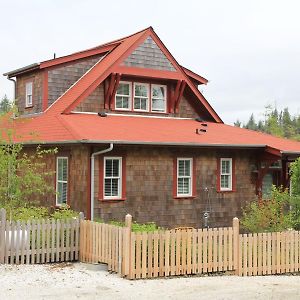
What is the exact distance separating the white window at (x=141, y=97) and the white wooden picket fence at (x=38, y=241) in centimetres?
1001

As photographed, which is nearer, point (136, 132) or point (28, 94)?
point (136, 132)

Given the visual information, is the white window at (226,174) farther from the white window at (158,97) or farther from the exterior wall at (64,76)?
the exterior wall at (64,76)

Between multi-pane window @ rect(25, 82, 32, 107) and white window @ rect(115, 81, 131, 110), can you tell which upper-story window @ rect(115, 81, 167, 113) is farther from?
multi-pane window @ rect(25, 82, 32, 107)

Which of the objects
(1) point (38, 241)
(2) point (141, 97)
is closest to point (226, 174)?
(2) point (141, 97)

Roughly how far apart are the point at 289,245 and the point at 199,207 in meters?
7.01

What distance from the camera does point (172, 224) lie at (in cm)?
2109

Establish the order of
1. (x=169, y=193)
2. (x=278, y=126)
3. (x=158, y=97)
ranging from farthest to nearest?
(x=278, y=126)
(x=158, y=97)
(x=169, y=193)

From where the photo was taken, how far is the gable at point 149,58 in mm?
23969

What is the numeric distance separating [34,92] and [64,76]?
5.10 feet

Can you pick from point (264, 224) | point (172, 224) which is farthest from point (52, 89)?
point (264, 224)

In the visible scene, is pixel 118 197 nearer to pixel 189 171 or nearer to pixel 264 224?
pixel 189 171

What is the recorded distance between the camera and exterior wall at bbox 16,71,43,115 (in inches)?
958

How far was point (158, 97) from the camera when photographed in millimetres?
25000

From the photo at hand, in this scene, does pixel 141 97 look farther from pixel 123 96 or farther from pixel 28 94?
pixel 28 94
